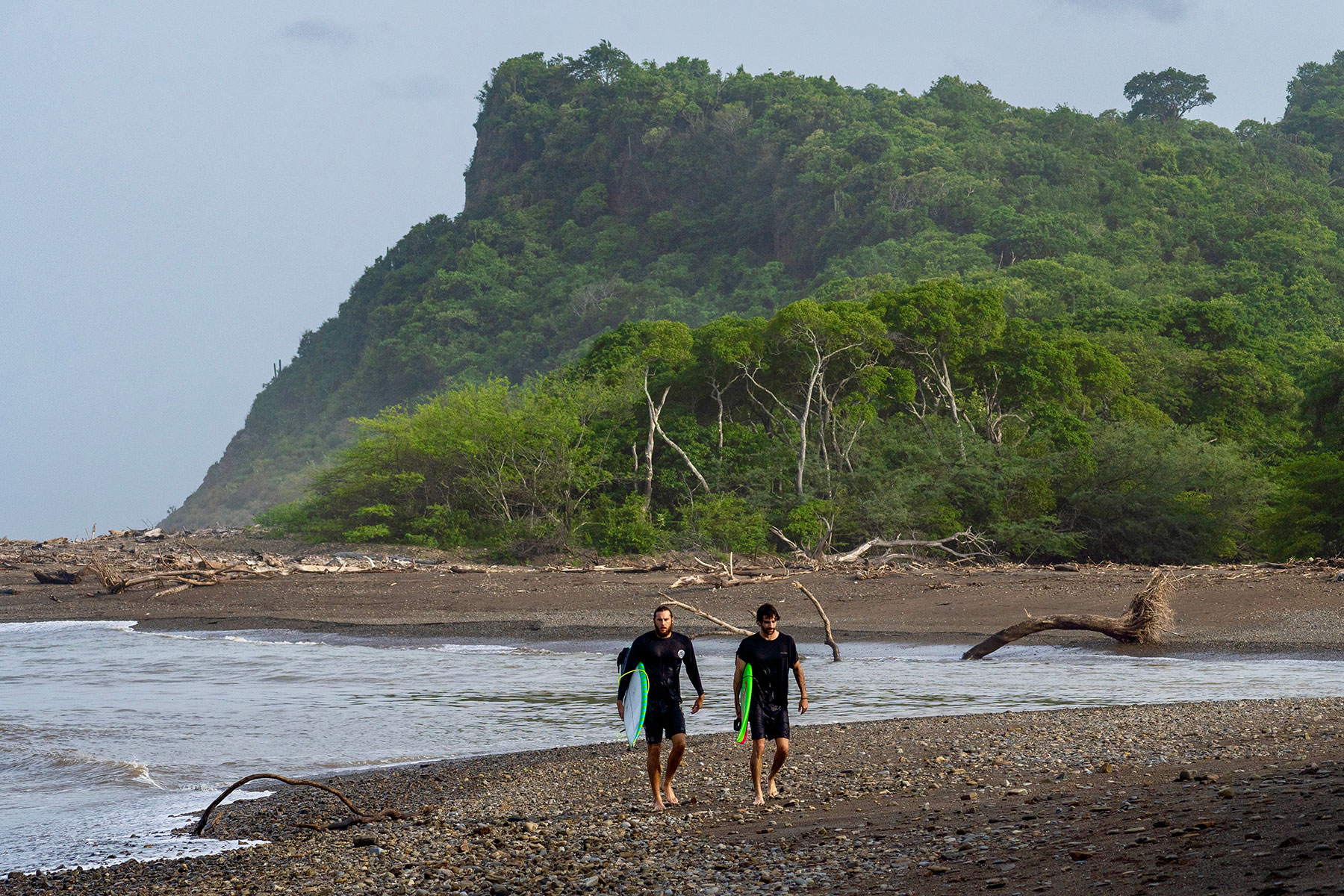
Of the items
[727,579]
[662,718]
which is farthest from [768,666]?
[727,579]

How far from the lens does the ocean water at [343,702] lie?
9.95m

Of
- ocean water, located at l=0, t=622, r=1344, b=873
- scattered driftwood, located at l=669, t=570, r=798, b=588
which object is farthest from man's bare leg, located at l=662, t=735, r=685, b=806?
scattered driftwood, located at l=669, t=570, r=798, b=588

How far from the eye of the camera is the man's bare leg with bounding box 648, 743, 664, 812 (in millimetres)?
8039

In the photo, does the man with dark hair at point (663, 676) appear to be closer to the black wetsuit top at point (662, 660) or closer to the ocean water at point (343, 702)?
the black wetsuit top at point (662, 660)

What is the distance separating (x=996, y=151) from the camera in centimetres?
8388

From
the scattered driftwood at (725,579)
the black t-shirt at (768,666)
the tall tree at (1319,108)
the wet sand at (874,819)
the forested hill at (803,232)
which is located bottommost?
Answer: the wet sand at (874,819)

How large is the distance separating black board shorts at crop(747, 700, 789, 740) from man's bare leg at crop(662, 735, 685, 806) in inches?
18.7

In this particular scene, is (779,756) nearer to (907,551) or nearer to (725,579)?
(725,579)

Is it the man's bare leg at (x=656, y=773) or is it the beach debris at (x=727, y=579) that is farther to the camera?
the beach debris at (x=727, y=579)

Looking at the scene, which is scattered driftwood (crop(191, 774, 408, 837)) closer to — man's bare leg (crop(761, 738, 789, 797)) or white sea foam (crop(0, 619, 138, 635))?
man's bare leg (crop(761, 738, 789, 797))

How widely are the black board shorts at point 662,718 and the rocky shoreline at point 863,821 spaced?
0.55 m

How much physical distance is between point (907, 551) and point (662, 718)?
23829 mm

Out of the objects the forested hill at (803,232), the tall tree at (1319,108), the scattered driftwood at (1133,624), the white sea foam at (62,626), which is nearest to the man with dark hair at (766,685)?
the scattered driftwood at (1133,624)

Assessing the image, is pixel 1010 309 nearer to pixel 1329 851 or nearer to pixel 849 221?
pixel 849 221
